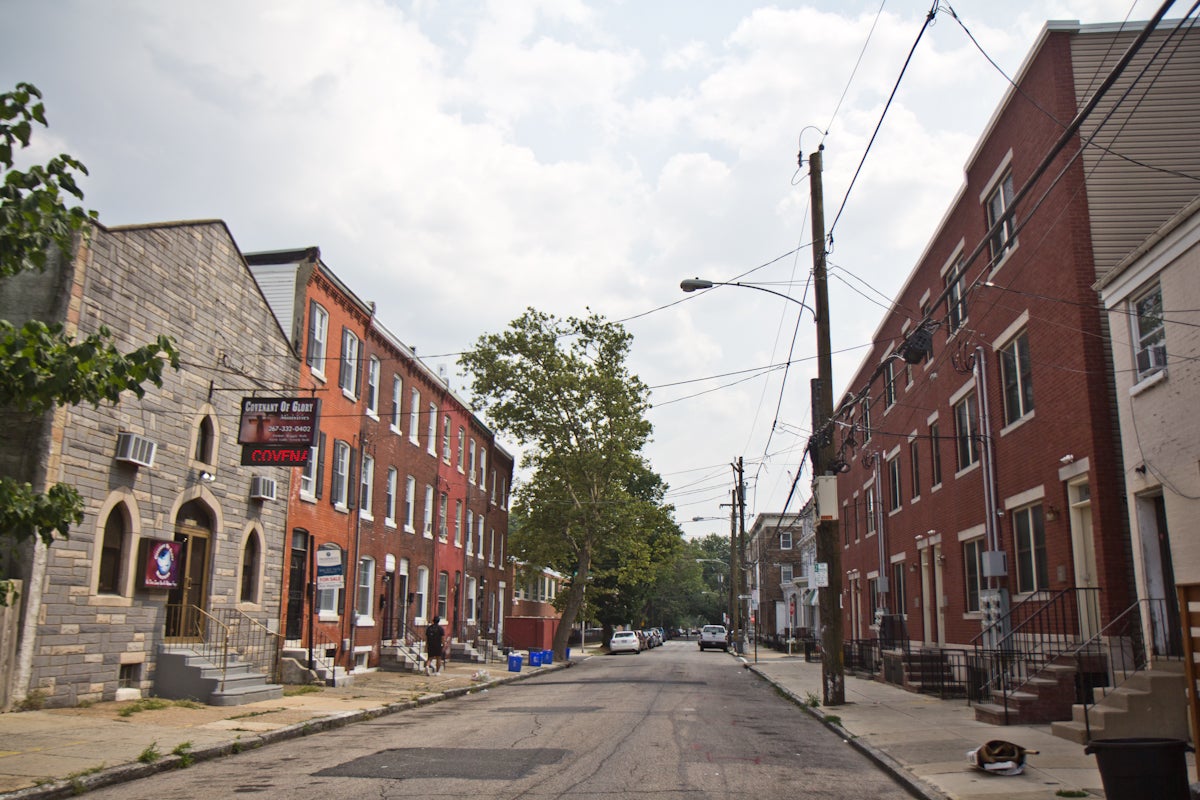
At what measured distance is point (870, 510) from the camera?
110ft

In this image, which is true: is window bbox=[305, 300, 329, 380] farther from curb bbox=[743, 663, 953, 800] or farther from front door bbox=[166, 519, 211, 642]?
curb bbox=[743, 663, 953, 800]

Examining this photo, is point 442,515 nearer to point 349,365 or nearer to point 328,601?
point 349,365

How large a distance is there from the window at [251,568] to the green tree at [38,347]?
42.4 feet

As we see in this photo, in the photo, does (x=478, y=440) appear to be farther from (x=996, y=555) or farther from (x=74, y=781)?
(x=74, y=781)

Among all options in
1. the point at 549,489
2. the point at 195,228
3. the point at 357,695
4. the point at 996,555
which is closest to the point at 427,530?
the point at 549,489

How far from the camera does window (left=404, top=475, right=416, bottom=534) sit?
105ft

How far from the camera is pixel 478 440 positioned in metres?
43.7

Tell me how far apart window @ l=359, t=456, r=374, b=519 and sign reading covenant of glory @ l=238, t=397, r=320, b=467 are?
920 cm

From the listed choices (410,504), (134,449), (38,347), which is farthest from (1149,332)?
(410,504)

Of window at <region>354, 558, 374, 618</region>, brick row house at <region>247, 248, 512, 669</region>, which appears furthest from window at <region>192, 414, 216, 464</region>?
window at <region>354, 558, 374, 618</region>

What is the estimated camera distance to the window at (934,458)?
2417 cm

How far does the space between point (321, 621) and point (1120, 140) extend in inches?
794

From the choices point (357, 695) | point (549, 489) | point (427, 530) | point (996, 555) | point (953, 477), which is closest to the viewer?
point (996, 555)

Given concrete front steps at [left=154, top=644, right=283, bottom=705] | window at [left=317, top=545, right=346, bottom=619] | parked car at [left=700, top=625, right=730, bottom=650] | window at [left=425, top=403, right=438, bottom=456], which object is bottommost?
parked car at [left=700, top=625, right=730, bottom=650]
